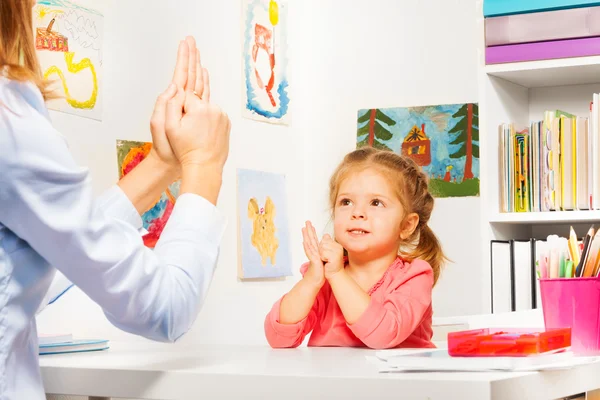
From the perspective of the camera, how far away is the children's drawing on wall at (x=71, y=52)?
204 centimetres

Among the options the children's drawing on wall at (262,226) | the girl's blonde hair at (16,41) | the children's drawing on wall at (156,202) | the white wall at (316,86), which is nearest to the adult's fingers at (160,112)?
the girl's blonde hair at (16,41)

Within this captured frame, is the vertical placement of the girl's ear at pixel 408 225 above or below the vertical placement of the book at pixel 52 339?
above

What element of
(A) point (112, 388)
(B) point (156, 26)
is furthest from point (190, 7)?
(A) point (112, 388)

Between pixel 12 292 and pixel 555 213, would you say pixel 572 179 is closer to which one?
pixel 555 213

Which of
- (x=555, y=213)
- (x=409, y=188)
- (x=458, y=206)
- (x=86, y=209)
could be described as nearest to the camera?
(x=86, y=209)

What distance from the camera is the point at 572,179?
2.49 m

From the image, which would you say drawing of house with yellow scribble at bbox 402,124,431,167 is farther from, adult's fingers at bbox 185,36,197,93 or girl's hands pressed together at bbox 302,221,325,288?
adult's fingers at bbox 185,36,197,93

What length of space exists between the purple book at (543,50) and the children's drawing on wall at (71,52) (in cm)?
117

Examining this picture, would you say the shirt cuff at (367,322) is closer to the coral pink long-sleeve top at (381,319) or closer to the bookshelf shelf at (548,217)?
the coral pink long-sleeve top at (381,319)

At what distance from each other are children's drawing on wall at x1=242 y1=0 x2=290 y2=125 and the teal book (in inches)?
35.2

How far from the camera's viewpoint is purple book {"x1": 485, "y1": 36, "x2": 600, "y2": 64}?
2432 millimetres

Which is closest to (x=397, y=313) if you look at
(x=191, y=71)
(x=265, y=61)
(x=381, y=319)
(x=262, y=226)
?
(x=381, y=319)

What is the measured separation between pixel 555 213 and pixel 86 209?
195cm

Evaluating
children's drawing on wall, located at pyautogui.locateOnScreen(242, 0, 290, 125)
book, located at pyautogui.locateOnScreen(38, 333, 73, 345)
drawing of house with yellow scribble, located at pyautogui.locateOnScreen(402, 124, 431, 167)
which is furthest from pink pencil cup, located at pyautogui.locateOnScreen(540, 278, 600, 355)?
drawing of house with yellow scribble, located at pyautogui.locateOnScreen(402, 124, 431, 167)
